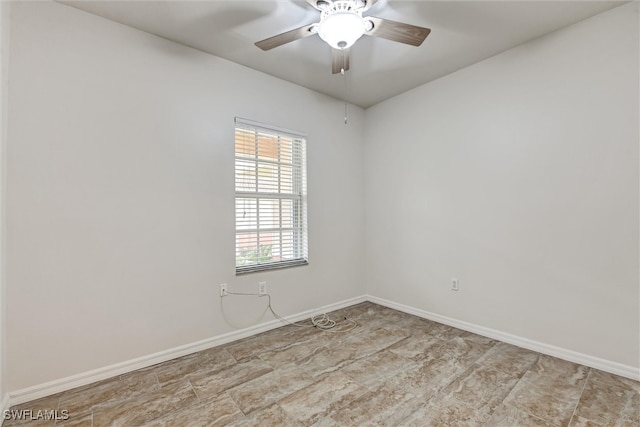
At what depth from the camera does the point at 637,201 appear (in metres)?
2.02

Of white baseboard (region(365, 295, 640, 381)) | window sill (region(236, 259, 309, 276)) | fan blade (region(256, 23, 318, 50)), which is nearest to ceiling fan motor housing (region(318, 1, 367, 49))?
fan blade (region(256, 23, 318, 50))

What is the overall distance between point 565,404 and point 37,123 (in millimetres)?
3717

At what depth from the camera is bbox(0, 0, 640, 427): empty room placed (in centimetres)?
182

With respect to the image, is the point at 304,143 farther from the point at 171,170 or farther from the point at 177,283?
the point at 177,283

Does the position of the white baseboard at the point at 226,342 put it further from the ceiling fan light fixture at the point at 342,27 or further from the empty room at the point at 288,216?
the ceiling fan light fixture at the point at 342,27

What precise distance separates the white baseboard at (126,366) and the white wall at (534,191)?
5.75 feet

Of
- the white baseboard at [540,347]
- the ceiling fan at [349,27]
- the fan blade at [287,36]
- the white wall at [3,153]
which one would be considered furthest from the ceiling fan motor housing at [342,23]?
the white baseboard at [540,347]

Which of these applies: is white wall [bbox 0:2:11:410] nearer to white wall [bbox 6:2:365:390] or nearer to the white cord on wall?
white wall [bbox 6:2:365:390]

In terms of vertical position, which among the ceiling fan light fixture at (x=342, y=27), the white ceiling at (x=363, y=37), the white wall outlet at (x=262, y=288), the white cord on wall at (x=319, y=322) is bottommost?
the white cord on wall at (x=319, y=322)

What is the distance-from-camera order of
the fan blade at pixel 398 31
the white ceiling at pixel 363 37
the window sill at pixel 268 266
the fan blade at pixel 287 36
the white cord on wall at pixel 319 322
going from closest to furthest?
the fan blade at pixel 398 31
the fan blade at pixel 287 36
the white ceiling at pixel 363 37
the window sill at pixel 268 266
the white cord on wall at pixel 319 322

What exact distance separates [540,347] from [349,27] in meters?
2.83

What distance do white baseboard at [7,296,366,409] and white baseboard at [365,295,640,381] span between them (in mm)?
1464

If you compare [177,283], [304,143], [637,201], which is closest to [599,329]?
[637,201]

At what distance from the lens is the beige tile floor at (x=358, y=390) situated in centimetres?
167
